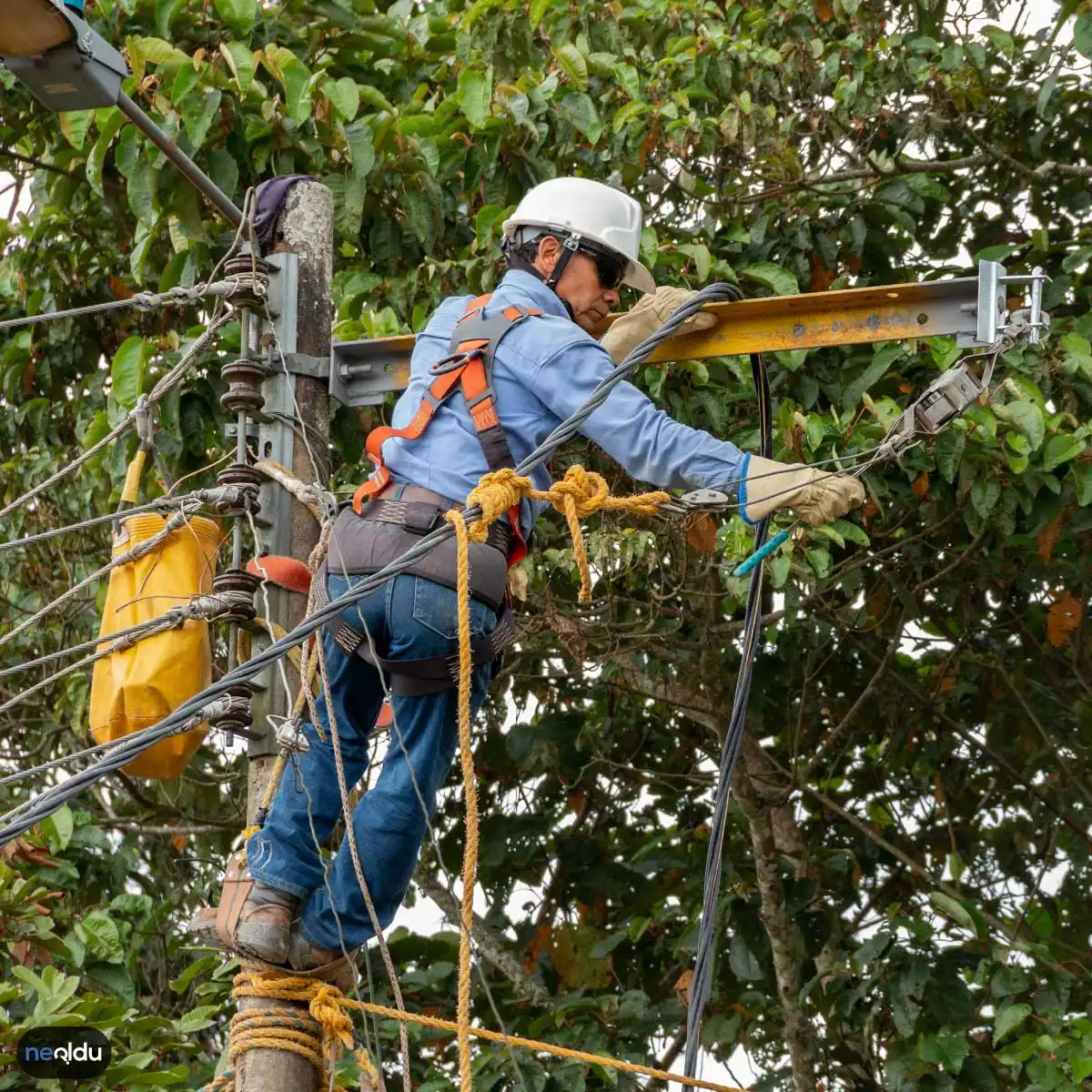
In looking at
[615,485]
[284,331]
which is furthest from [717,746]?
[284,331]

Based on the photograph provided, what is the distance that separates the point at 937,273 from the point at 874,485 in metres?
1.25

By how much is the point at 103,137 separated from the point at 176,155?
878 millimetres

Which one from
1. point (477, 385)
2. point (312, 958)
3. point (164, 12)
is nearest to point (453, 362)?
point (477, 385)

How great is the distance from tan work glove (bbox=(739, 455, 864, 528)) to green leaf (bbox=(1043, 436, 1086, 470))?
168 centimetres

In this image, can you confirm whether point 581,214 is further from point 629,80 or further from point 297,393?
point 629,80

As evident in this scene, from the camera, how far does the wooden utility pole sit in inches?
152

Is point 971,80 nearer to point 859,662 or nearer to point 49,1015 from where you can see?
point 859,662

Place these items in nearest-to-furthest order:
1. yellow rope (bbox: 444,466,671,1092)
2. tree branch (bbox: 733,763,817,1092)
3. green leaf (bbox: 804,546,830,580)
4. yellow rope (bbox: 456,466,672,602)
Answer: yellow rope (bbox: 444,466,671,1092) → yellow rope (bbox: 456,466,672,602) → green leaf (bbox: 804,546,830,580) → tree branch (bbox: 733,763,817,1092)

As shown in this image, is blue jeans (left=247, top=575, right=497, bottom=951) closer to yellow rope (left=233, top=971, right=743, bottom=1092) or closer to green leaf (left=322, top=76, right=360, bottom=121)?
yellow rope (left=233, top=971, right=743, bottom=1092)

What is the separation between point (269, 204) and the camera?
4.16 m

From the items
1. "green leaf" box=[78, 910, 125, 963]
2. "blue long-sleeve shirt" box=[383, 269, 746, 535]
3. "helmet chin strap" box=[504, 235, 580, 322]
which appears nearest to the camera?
"blue long-sleeve shirt" box=[383, 269, 746, 535]

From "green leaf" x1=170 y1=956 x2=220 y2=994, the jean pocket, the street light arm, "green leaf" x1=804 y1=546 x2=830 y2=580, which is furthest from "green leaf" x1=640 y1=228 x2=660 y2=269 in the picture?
"green leaf" x1=170 y1=956 x2=220 y2=994

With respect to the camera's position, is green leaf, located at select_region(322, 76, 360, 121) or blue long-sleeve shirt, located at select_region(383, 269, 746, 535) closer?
blue long-sleeve shirt, located at select_region(383, 269, 746, 535)

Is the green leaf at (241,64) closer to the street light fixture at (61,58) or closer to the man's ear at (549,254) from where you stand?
the street light fixture at (61,58)
